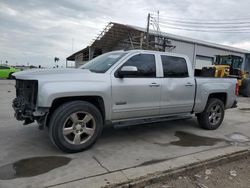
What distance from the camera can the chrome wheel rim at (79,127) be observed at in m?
4.17

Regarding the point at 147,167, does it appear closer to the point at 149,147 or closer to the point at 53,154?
the point at 149,147

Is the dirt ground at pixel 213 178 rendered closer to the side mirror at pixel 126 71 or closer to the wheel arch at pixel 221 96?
the side mirror at pixel 126 71

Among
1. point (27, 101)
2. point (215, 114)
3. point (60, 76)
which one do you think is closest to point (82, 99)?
point (60, 76)

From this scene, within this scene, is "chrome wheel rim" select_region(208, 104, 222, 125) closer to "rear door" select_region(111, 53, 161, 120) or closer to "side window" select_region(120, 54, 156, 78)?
"rear door" select_region(111, 53, 161, 120)

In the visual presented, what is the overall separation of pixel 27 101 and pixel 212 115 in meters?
4.57

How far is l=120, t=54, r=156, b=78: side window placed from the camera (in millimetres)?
4941

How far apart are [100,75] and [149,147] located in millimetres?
1709

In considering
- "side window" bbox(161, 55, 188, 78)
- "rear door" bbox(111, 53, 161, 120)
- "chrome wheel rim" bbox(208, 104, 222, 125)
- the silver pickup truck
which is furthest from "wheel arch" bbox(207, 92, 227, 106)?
"rear door" bbox(111, 53, 161, 120)

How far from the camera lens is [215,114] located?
6.46 meters

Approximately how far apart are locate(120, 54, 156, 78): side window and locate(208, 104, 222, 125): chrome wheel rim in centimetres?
222

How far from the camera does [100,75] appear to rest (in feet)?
14.6

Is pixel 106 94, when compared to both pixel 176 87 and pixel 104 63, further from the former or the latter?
pixel 176 87

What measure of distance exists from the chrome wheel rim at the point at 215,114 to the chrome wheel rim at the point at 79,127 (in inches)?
135

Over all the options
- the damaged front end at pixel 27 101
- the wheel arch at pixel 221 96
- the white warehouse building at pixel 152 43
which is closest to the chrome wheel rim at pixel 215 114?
the wheel arch at pixel 221 96
